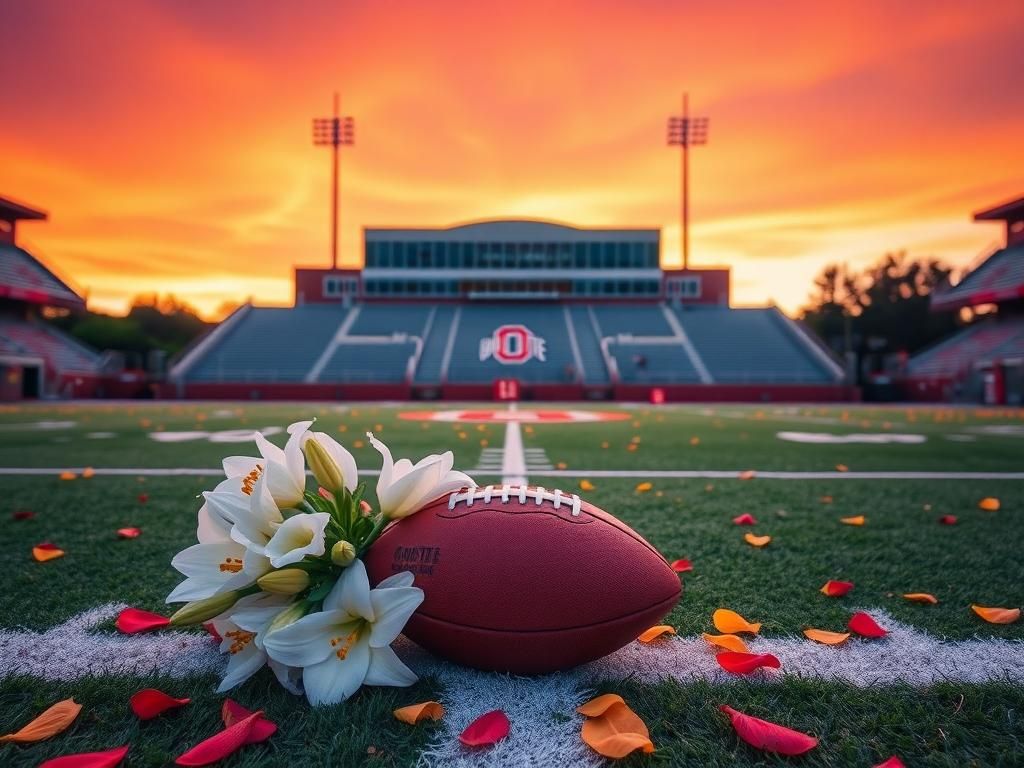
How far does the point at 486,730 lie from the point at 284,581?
1.86 feet

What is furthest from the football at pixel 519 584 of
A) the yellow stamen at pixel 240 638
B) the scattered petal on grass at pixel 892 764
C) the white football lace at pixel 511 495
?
the scattered petal on grass at pixel 892 764

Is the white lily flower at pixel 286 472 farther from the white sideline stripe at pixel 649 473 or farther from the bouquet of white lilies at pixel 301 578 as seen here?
the white sideline stripe at pixel 649 473

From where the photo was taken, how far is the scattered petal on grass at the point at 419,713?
138 cm

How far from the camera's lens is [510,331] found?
103 feet

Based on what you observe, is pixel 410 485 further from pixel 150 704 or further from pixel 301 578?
pixel 150 704

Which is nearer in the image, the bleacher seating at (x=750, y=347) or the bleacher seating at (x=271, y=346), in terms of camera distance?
the bleacher seating at (x=750, y=347)

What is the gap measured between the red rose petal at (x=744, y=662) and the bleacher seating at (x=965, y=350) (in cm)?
2787

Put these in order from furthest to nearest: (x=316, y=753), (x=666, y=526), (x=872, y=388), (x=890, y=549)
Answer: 1. (x=872, y=388)
2. (x=666, y=526)
3. (x=890, y=549)
4. (x=316, y=753)

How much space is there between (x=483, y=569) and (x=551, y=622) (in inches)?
8.7

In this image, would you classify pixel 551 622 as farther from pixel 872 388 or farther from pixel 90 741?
pixel 872 388

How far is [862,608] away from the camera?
7.00 ft

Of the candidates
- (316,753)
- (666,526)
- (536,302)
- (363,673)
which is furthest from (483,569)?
(536,302)

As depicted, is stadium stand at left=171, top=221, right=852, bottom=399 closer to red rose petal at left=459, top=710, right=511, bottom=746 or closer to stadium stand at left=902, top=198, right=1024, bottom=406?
stadium stand at left=902, top=198, right=1024, bottom=406

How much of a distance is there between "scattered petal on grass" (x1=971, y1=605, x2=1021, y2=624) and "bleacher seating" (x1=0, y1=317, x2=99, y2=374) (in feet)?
95.9
